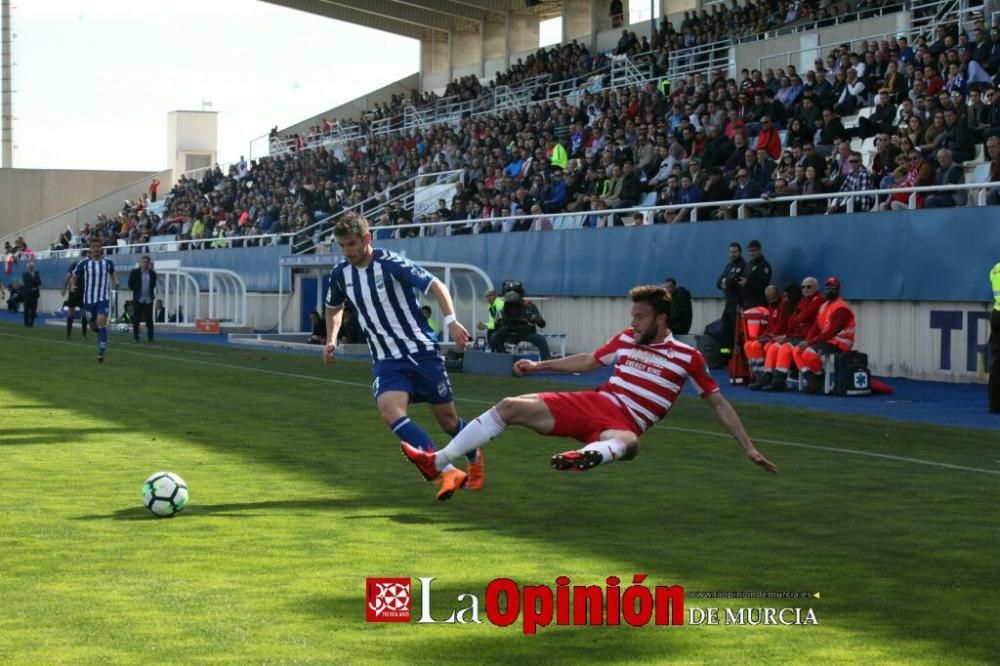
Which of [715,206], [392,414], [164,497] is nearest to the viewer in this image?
[164,497]

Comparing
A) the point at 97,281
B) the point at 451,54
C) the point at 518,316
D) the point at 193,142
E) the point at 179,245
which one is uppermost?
the point at 451,54

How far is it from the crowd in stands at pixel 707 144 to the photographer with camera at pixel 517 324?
A: 3415 mm

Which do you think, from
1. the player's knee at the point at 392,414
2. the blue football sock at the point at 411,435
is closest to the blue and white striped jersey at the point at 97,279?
the player's knee at the point at 392,414

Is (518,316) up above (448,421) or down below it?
above

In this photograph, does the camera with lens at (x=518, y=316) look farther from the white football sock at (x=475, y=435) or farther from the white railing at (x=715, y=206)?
the white football sock at (x=475, y=435)

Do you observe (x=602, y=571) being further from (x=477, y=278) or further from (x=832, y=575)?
(x=477, y=278)

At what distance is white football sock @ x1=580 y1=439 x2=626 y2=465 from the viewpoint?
916 centimetres

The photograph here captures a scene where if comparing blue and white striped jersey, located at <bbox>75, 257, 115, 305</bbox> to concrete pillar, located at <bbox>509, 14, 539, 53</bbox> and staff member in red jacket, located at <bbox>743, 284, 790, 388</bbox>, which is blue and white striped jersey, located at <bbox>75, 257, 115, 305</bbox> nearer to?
staff member in red jacket, located at <bbox>743, 284, 790, 388</bbox>

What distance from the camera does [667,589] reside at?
7438 millimetres

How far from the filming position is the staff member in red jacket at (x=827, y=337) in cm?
2158

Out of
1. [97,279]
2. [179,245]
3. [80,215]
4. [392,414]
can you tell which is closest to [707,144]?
[97,279]

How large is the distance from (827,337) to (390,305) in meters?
11.6

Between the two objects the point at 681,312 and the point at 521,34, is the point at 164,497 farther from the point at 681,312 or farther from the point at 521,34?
the point at 521,34

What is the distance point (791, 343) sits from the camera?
22.4 meters
